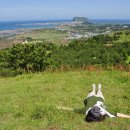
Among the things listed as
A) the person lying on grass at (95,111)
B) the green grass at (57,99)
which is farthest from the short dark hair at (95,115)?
the green grass at (57,99)

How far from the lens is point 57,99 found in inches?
339

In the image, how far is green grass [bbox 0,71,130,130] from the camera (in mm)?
6430

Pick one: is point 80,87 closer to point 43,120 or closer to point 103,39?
point 43,120

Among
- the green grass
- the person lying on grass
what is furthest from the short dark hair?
the green grass

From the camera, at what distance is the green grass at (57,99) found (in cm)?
643

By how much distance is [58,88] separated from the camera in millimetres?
10086

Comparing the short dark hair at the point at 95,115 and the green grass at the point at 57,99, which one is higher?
the short dark hair at the point at 95,115

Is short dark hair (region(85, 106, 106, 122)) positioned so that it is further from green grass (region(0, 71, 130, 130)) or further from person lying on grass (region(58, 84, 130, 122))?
green grass (region(0, 71, 130, 130))

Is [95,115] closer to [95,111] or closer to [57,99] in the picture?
[95,111]

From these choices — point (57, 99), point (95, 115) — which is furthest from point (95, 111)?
point (57, 99)

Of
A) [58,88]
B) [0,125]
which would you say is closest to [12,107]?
[0,125]

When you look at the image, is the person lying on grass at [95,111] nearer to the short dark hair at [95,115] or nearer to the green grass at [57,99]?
the short dark hair at [95,115]

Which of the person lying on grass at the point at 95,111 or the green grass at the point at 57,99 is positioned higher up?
the person lying on grass at the point at 95,111

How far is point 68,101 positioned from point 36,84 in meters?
2.82
